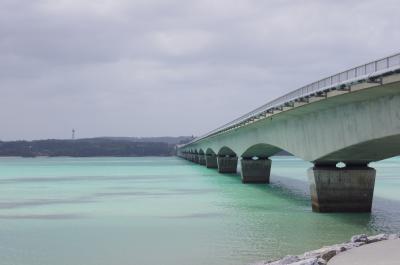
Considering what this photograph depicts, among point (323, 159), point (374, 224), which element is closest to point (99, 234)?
point (374, 224)

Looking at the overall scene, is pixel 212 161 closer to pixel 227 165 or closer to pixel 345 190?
pixel 227 165

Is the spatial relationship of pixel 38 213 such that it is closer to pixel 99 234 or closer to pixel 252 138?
pixel 99 234

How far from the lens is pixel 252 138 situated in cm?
5709

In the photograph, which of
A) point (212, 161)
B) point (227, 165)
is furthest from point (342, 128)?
point (212, 161)

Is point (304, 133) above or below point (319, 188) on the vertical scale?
above

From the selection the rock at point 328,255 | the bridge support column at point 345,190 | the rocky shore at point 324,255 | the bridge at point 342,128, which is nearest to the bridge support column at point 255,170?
the bridge at point 342,128

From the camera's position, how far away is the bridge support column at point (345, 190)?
110 feet

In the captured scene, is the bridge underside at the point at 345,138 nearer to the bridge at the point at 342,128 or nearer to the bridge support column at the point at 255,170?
the bridge at the point at 342,128

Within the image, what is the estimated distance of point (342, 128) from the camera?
3058cm

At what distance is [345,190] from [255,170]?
32.4m

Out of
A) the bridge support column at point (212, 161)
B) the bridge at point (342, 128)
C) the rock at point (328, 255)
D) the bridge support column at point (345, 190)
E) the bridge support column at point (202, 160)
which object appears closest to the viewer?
the rock at point (328, 255)

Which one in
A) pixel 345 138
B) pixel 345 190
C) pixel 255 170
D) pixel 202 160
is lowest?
pixel 345 190

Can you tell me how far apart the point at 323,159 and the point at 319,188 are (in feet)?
6.50

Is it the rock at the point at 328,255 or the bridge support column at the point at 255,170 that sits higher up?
the bridge support column at the point at 255,170
